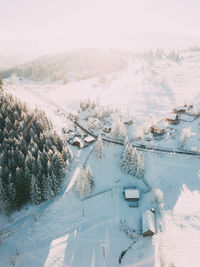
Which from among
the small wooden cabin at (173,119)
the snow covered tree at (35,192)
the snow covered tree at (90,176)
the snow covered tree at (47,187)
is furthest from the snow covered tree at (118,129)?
the snow covered tree at (35,192)

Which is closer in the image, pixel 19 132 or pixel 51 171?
pixel 51 171

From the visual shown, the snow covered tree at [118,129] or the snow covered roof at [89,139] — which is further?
the snow covered tree at [118,129]

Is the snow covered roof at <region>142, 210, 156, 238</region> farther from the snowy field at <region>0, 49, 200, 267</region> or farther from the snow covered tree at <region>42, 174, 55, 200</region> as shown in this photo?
the snow covered tree at <region>42, 174, 55, 200</region>

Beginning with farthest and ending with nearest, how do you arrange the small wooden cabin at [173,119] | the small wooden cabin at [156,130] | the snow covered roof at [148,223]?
the small wooden cabin at [173,119]
the small wooden cabin at [156,130]
the snow covered roof at [148,223]

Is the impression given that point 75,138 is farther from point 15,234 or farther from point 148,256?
point 148,256

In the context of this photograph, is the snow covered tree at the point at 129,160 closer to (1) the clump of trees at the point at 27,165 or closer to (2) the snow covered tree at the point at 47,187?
(1) the clump of trees at the point at 27,165

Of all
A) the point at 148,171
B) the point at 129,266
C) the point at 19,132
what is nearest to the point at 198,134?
the point at 148,171

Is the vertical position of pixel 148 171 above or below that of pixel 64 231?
above
